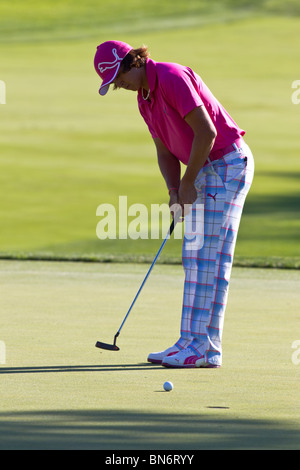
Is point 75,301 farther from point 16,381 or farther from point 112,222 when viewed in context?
point 112,222

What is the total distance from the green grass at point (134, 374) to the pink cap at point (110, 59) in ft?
4.63

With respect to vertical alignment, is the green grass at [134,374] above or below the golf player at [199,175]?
below

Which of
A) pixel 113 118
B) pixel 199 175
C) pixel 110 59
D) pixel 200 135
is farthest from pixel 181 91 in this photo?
pixel 113 118

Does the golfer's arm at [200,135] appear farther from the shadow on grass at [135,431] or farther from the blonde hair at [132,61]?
the shadow on grass at [135,431]

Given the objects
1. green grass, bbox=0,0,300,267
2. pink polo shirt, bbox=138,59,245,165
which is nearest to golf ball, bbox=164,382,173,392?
pink polo shirt, bbox=138,59,245,165

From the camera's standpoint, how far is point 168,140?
5289 millimetres

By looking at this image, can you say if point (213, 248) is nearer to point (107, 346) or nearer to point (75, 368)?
point (107, 346)

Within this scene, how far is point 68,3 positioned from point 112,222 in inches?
1822

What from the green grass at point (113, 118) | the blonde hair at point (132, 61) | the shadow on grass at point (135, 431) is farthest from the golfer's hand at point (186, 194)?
the green grass at point (113, 118)

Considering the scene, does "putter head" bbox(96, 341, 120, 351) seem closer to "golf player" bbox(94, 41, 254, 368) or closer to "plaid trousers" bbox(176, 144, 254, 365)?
"golf player" bbox(94, 41, 254, 368)

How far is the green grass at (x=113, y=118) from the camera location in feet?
41.3

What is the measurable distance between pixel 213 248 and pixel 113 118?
24.0 metres

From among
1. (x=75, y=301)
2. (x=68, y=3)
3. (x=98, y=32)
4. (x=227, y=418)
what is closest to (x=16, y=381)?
(x=227, y=418)

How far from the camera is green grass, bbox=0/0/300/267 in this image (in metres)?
12.6
